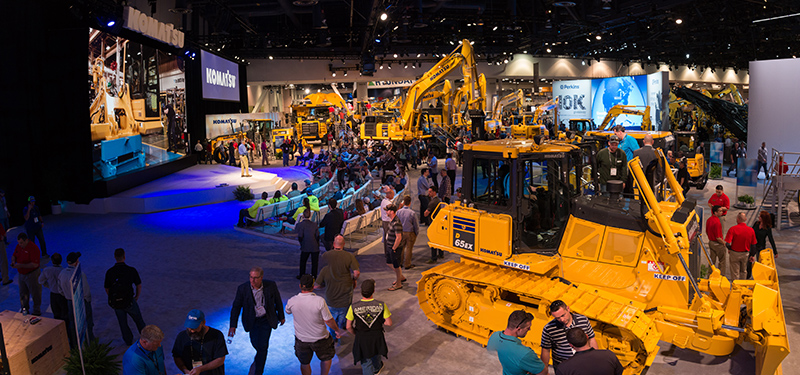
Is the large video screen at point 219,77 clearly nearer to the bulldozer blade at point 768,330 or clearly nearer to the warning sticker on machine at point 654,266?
the warning sticker on machine at point 654,266

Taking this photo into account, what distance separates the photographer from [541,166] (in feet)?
21.6

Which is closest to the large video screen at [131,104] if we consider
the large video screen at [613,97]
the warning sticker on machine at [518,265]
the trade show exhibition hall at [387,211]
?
the trade show exhibition hall at [387,211]

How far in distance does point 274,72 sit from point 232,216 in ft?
77.4

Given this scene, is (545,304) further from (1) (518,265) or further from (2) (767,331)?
(2) (767,331)

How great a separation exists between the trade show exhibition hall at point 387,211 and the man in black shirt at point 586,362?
19mm

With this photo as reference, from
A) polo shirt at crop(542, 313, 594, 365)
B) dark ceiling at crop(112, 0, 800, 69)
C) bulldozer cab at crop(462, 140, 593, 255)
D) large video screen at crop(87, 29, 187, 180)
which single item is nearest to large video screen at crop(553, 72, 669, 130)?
dark ceiling at crop(112, 0, 800, 69)

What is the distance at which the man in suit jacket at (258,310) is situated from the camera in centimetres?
556

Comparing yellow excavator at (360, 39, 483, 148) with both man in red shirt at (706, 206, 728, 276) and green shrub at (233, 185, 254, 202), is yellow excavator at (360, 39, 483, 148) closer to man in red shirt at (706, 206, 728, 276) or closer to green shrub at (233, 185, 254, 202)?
green shrub at (233, 185, 254, 202)

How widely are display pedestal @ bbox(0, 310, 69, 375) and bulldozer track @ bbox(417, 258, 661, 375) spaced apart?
415 cm

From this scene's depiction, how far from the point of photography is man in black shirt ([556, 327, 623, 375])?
12.5 feet

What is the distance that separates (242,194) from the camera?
681 inches

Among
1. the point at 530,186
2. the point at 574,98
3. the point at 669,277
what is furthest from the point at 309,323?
the point at 574,98

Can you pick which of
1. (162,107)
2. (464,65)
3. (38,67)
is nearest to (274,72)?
(162,107)

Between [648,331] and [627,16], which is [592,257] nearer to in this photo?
[648,331]
